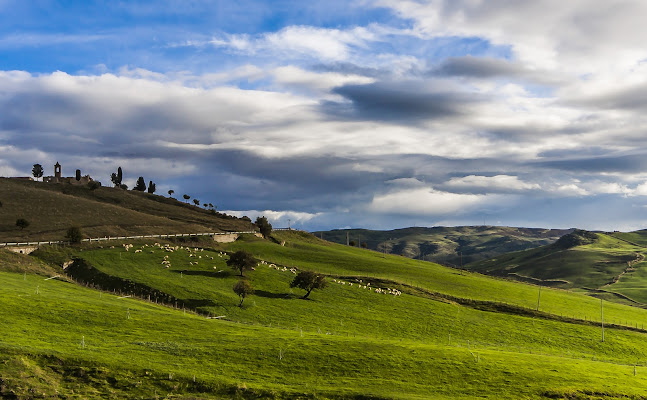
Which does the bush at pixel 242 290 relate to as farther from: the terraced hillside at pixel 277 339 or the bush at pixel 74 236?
the bush at pixel 74 236

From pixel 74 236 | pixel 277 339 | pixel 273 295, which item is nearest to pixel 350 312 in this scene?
pixel 273 295

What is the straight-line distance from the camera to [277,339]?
66875 millimetres

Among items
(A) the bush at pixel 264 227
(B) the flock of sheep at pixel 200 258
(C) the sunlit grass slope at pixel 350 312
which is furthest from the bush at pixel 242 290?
(A) the bush at pixel 264 227

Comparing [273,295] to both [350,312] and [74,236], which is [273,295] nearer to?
[350,312]

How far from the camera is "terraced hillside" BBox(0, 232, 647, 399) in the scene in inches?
1997

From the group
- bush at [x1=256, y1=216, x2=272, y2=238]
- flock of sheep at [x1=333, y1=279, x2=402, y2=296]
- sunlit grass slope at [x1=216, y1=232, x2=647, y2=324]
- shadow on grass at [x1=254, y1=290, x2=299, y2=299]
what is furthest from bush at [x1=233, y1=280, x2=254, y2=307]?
bush at [x1=256, y1=216, x2=272, y2=238]

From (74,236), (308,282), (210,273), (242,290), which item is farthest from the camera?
(74,236)

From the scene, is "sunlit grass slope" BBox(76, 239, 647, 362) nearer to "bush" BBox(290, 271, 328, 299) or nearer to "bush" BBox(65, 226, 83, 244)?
"bush" BBox(290, 271, 328, 299)

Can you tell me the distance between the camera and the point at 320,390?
51469 millimetres

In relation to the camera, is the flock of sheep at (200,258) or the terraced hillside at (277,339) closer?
the terraced hillside at (277,339)

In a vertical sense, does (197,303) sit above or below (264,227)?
below

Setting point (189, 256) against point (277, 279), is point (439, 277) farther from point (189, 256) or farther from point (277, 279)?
point (189, 256)

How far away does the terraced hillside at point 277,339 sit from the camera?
50719 millimetres

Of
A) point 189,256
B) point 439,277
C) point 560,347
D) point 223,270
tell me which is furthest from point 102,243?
point 560,347
